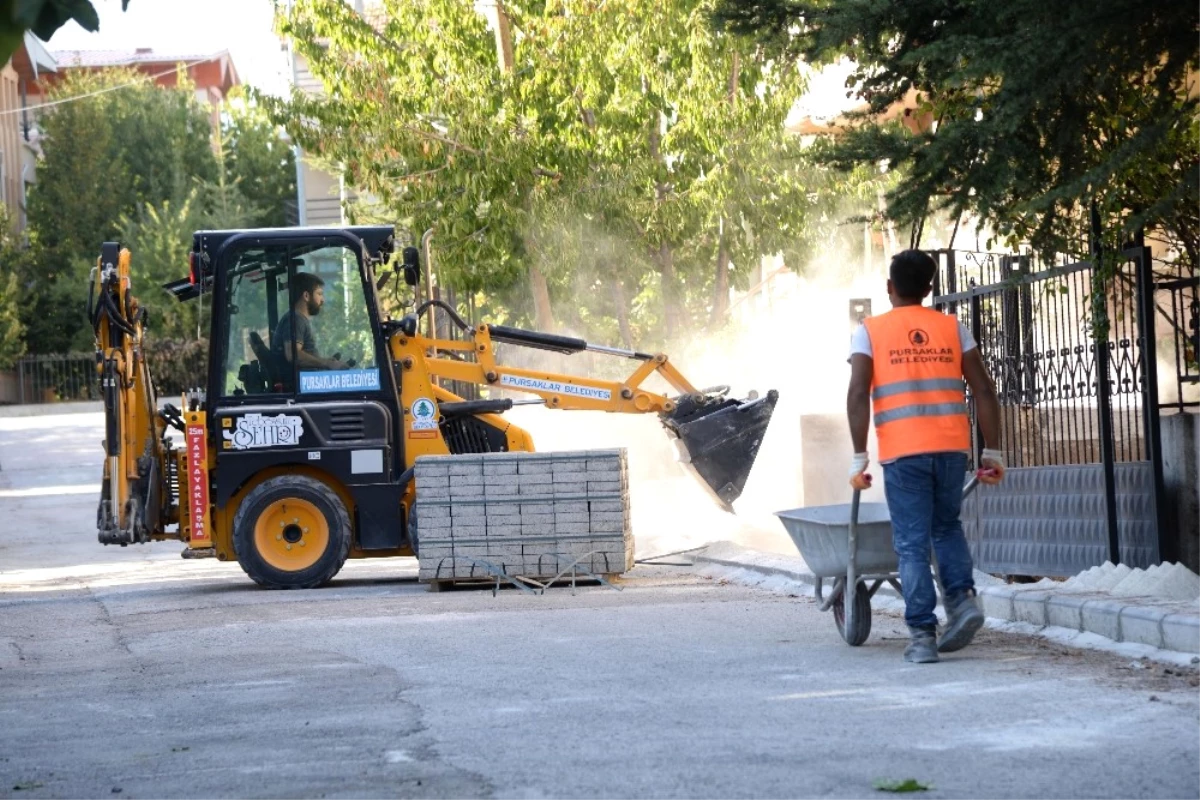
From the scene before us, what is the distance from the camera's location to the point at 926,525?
8539 millimetres

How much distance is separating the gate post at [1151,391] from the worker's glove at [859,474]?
3.15 m

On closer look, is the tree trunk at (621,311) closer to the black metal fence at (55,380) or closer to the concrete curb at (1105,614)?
the concrete curb at (1105,614)

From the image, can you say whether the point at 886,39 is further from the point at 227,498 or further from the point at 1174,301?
the point at 227,498

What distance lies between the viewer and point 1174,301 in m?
11.4

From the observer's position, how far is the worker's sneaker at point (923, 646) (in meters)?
8.52

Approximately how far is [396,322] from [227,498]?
198 cm

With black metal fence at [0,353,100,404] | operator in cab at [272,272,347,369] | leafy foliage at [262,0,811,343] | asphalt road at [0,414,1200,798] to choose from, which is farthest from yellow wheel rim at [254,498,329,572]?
black metal fence at [0,353,100,404]

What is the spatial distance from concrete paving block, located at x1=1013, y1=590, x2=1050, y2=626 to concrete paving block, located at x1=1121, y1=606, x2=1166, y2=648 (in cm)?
88

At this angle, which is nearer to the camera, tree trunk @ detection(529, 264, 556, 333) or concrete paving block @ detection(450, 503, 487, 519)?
concrete paving block @ detection(450, 503, 487, 519)

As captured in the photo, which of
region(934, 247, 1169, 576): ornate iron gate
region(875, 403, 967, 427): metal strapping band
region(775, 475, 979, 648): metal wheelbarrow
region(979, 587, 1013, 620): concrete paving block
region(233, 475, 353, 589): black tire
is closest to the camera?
region(875, 403, 967, 427): metal strapping band

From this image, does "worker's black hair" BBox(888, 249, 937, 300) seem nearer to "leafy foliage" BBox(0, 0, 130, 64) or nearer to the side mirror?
"leafy foliage" BBox(0, 0, 130, 64)

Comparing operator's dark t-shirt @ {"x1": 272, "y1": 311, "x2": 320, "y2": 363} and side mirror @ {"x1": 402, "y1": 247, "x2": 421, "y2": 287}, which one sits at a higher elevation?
side mirror @ {"x1": 402, "y1": 247, "x2": 421, "y2": 287}

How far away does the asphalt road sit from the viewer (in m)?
6.01

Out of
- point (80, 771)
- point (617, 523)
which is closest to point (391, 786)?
point (80, 771)
